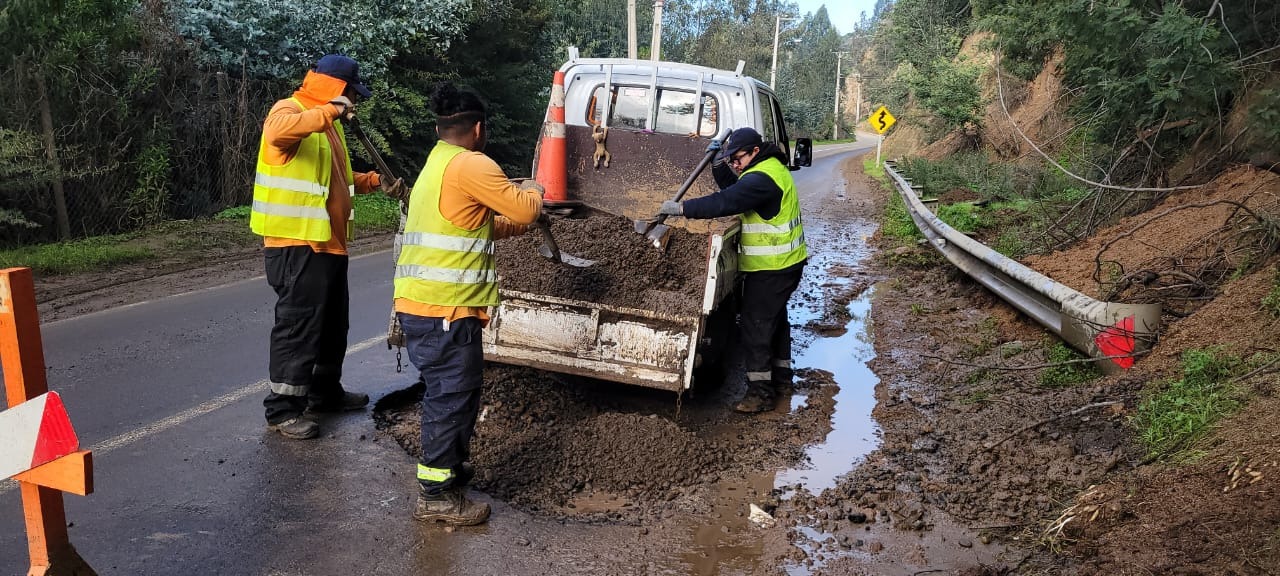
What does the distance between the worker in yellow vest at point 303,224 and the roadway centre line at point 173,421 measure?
0.49 meters

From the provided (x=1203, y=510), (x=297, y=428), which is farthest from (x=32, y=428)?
(x=1203, y=510)

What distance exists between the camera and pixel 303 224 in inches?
181

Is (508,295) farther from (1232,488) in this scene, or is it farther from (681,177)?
(1232,488)

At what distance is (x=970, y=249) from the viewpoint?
7770 mm

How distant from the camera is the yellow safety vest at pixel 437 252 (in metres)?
3.72

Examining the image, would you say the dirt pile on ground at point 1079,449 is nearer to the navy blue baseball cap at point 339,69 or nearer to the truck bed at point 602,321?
the truck bed at point 602,321

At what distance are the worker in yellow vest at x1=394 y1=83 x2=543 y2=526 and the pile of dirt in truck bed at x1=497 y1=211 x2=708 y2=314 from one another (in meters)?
1.33

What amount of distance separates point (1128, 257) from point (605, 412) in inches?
158

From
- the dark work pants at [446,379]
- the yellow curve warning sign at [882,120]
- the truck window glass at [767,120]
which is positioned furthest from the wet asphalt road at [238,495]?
the yellow curve warning sign at [882,120]

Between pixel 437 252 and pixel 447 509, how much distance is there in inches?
43.0

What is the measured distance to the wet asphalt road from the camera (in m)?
3.40

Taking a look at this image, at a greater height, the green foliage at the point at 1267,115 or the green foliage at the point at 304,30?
the green foliage at the point at 304,30

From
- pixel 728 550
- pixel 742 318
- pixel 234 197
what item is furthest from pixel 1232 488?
pixel 234 197

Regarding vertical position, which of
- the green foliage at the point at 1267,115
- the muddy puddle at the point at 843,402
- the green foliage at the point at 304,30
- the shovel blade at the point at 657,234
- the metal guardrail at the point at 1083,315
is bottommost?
the muddy puddle at the point at 843,402
